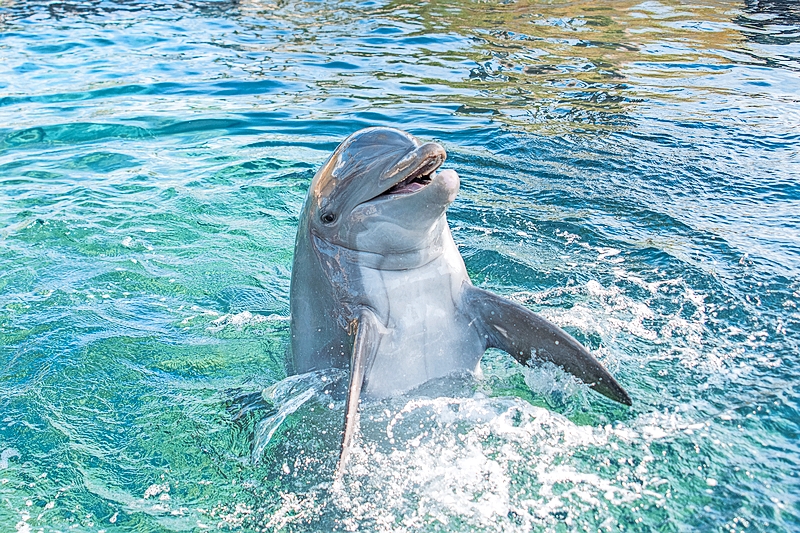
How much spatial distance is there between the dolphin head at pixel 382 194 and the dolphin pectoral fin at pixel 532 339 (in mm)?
567

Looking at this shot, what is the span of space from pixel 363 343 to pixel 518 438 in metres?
0.99

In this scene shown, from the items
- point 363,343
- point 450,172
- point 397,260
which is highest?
point 450,172

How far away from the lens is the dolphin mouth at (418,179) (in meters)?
4.22

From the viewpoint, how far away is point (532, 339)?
470 cm

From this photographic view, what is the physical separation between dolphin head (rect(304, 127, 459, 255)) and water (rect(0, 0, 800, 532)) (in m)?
0.96

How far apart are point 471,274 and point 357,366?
102 inches

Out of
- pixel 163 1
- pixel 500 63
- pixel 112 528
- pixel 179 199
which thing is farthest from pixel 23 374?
pixel 163 1

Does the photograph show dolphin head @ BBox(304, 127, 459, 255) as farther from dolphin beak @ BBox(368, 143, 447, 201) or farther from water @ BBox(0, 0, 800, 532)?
water @ BBox(0, 0, 800, 532)

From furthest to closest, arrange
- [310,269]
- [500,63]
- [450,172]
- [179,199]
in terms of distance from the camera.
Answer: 1. [500,63]
2. [179,199]
3. [310,269]
4. [450,172]

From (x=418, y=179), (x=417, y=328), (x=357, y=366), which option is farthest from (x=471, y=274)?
(x=357, y=366)

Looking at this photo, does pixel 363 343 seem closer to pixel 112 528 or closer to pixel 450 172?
pixel 450 172

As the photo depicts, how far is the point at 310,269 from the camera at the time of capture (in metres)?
4.85

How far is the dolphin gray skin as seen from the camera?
4449 millimetres

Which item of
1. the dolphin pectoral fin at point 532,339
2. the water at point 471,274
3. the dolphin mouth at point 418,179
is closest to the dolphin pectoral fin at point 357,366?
the water at point 471,274
